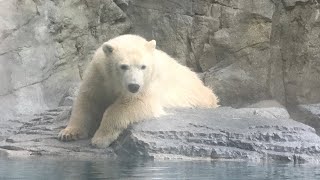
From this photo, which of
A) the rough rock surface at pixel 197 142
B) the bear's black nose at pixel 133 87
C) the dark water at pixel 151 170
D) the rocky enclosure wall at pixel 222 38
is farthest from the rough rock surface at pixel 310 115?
the bear's black nose at pixel 133 87

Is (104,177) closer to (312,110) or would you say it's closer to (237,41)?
(312,110)

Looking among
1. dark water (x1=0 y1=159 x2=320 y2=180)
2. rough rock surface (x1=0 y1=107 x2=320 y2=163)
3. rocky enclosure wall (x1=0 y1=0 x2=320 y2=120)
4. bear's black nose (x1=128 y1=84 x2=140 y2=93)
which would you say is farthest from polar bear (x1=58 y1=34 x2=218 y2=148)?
rocky enclosure wall (x1=0 y1=0 x2=320 y2=120)

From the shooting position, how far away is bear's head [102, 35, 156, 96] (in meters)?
7.55

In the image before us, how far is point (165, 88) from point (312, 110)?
2.60 m

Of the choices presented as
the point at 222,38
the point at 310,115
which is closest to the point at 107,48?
the point at 310,115

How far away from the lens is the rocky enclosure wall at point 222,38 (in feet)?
39.6

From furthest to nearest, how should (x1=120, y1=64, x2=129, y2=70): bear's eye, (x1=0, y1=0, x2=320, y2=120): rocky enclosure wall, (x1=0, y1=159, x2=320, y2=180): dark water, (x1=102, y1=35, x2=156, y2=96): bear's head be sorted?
1. (x1=0, y1=0, x2=320, y2=120): rocky enclosure wall
2. (x1=120, y1=64, x2=129, y2=70): bear's eye
3. (x1=102, y1=35, x2=156, y2=96): bear's head
4. (x1=0, y1=159, x2=320, y2=180): dark water

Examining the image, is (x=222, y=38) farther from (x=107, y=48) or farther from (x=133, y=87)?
(x=133, y=87)

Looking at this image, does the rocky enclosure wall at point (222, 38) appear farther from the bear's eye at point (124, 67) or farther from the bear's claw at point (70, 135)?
the bear's eye at point (124, 67)

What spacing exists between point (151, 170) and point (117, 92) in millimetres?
1971

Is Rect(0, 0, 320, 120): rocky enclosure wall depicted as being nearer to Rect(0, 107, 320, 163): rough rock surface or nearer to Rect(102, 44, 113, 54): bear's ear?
Rect(102, 44, 113, 54): bear's ear

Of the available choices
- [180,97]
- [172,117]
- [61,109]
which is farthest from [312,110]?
[61,109]

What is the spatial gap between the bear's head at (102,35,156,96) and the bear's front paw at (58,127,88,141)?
0.76 meters

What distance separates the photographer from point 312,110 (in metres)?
9.96
